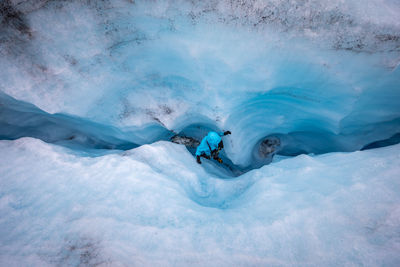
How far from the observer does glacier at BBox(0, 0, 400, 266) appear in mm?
1814

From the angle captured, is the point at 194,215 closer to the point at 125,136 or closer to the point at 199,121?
the point at 199,121

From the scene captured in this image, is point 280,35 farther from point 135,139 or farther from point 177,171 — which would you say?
point 135,139

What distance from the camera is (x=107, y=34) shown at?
2611 mm

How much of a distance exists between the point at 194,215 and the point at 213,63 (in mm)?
2000

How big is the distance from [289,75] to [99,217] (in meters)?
2.98

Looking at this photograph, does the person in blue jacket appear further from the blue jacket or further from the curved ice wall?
the curved ice wall

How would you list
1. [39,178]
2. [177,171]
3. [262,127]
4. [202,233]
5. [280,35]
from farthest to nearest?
[262,127]
[177,171]
[39,178]
[280,35]
[202,233]

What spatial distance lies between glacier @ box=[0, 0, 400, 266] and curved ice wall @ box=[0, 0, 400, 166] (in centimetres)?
2

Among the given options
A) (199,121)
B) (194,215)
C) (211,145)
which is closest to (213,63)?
(199,121)

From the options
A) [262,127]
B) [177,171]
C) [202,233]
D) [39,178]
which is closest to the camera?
[202,233]

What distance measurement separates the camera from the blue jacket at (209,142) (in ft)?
10.5

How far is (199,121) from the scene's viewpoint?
12.0 ft

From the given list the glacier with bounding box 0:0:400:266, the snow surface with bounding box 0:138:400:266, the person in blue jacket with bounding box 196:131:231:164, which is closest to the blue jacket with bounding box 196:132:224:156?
the person in blue jacket with bounding box 196:131:231:164

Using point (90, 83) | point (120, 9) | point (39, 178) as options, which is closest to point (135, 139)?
point (90, 83)
